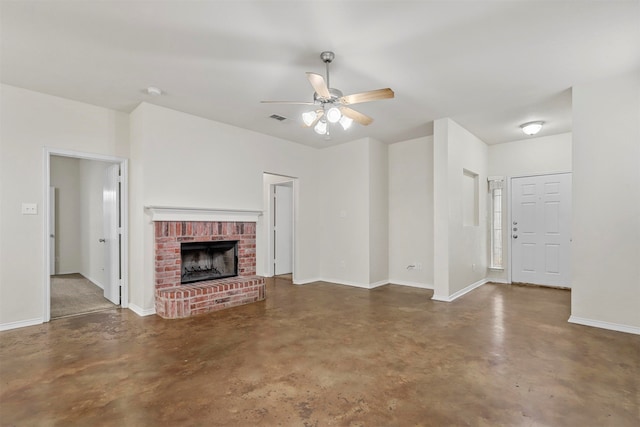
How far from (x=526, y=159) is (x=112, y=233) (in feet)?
22.7

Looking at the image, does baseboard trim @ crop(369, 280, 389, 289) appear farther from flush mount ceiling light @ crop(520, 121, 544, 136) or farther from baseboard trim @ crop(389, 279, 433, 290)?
flush mount ceiling light @ crop(520, 121, 544, 136)

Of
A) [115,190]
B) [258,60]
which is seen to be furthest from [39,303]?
[258,60]

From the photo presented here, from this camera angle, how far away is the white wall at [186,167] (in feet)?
12.8

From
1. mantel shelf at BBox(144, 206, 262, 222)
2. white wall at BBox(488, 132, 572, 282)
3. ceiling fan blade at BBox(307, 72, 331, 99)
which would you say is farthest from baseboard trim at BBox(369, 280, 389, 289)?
ceiling fan blade at BBox(307, 72, 331, 99)

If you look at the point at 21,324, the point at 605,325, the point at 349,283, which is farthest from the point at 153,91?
the point at 605,325

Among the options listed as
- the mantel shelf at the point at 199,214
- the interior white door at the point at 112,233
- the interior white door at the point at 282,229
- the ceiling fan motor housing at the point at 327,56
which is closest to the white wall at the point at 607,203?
the ceiling fan motor housing at the point at 327,56

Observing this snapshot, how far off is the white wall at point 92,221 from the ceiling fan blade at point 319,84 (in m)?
4.38

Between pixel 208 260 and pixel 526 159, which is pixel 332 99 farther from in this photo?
pixel 526 159

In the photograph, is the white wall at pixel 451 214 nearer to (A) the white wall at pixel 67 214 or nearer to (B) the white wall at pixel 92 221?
(B) the white wall at pixel 92 221

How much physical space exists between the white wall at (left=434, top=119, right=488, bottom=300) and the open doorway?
9.59 feet

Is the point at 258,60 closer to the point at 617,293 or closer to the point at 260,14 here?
the point at 260,14

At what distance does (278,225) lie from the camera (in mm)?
6656

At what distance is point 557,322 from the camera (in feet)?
11.7

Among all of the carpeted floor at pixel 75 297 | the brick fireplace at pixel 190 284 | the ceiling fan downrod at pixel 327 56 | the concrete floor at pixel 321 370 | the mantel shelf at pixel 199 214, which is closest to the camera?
the concrete floor at pixel 321 370
